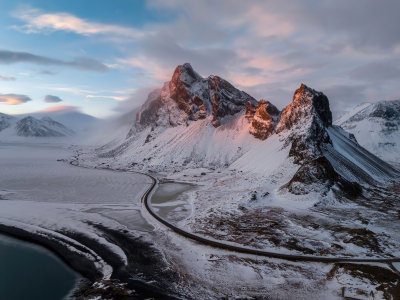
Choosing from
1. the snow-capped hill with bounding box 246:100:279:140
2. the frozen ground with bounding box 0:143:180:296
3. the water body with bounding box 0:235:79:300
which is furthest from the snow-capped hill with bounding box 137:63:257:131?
the water body with bounding box 0:235:79:300

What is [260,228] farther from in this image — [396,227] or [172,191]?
[172,191]

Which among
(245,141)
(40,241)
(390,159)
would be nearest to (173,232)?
(40,241)

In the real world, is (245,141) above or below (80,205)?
above

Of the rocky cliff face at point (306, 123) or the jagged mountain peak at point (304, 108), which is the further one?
the jagged mountain peak at point (304, 108)

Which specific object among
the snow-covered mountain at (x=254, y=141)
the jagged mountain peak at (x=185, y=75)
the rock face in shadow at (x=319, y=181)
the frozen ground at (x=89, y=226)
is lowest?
the frozen ground at (x=89, y=226)

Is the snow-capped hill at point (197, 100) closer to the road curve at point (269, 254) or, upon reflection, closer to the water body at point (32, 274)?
the road curve at point (269, 254)

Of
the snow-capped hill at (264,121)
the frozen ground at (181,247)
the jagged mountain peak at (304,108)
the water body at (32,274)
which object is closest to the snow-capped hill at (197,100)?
the snow-capped hill at (264,121)

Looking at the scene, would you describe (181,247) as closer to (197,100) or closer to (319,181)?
(319,181)

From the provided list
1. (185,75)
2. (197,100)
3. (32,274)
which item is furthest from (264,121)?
(32,274)

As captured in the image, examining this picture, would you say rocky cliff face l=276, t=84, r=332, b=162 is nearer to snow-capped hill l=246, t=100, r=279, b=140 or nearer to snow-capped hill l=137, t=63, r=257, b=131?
snow-capped hill l=246, t=100, r=279, b=140
